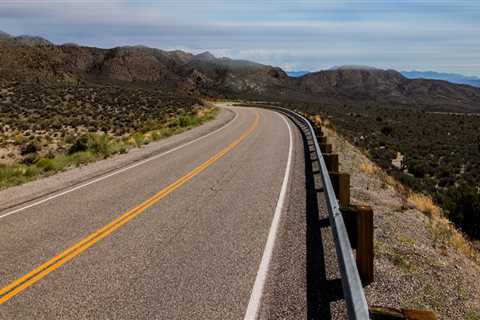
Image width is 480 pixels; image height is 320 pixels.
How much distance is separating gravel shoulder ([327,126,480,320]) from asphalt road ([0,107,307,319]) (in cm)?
113

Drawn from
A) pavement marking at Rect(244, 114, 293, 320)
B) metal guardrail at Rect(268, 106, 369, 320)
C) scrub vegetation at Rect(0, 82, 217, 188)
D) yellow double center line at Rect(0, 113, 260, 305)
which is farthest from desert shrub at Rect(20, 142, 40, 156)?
metal guardrail at Rect(268, 106, 369, 320)

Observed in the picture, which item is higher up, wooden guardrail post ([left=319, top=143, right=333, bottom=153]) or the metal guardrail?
wooden guardrail post ([left=319, top=143, right=333, bottom=153])

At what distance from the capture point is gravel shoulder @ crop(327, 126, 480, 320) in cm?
476

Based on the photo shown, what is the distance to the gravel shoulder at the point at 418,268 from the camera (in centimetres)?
476

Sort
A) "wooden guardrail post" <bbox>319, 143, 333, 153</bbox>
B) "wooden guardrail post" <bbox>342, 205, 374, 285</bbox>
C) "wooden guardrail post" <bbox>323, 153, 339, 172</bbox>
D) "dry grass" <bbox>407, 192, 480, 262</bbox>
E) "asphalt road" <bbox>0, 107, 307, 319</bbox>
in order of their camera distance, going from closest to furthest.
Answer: "asphalt road" <bbox>0, 107, 307, 319</bbox> → "wooden guardrail post" <bbox>342, 205, 374, 285</bbox> → "dry grass" <bbox>407, 192, 480, 262</bbox> → "wooden guardrail post" <bbox>323, 153, 339, 172</bbox> → "wooden guardrail post" <bbox>319, 143, 333, 153</bbox>

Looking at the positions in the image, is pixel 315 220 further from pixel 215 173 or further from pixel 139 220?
pixel 215 173

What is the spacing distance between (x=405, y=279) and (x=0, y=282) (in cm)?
526

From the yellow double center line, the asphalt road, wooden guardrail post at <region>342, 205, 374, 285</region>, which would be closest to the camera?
the asphalt road

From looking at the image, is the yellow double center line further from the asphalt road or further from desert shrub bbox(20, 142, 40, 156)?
desert shrub bbox(20, 142, 40, 156)

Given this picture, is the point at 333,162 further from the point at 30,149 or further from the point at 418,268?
the point at 30,149

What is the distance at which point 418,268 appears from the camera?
228 inches

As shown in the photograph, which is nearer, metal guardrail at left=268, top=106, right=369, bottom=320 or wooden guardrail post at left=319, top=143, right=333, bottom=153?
metal guardrail at left=268, top=106, right=369, bottom=320

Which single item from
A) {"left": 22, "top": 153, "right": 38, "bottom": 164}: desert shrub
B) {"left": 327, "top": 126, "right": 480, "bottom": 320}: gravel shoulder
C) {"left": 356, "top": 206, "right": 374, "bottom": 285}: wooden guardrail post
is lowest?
{"left": 22, "top": 153, "right": 38, "bottom": 164}: desert shrub

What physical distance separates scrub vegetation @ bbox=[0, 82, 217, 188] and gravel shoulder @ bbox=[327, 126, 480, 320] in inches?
410
